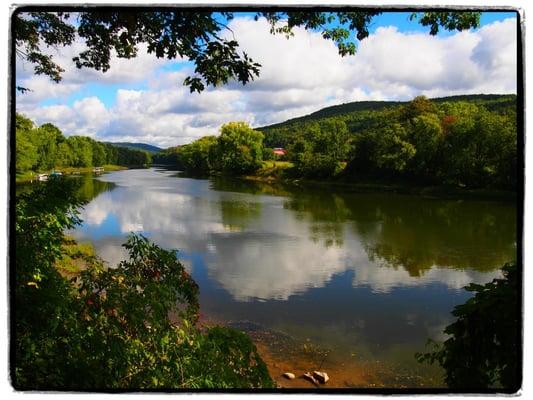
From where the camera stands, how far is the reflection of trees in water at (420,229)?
11008 millimetres

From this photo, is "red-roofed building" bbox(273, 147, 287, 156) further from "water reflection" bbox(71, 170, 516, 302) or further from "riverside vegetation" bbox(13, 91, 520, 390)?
"riverside vegetation" bbox(13, 91, 520, 390)

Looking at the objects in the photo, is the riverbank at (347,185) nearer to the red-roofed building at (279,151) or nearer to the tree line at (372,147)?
the tree line at (372,147)

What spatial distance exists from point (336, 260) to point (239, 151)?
825 inches

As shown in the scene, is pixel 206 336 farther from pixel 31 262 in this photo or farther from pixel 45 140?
pixel 45 140

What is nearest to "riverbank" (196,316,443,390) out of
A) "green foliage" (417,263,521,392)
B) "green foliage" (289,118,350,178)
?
"green foliage" (417,263,521,392)

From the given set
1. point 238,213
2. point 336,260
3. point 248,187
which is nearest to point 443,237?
point 336,260

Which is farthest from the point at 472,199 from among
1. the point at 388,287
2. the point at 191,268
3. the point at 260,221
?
the point at 191,268

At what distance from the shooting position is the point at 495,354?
102 inches

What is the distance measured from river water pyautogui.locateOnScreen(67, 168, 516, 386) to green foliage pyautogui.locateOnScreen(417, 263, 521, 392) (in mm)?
1223

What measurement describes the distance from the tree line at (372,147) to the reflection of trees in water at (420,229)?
6.57 feet

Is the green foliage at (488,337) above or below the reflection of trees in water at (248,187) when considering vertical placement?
below

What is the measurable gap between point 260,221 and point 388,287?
8356mm

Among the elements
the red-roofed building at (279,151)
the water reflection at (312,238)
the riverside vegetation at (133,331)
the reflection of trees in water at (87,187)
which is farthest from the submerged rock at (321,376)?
the red-roofed building at (279,151)

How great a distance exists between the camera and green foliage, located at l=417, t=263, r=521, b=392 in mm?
2533
